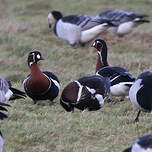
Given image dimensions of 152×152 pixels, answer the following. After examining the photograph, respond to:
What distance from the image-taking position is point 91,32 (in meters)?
14.4

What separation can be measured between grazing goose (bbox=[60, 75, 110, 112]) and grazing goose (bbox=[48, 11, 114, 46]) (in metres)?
5.99

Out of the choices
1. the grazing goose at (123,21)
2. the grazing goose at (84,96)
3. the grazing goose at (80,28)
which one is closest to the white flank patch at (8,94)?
the grazing goose at (84,96)

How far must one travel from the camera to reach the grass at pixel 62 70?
6602 mm

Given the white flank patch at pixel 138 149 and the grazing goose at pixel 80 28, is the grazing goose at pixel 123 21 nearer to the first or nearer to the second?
the grazing goose at pixel 80 28

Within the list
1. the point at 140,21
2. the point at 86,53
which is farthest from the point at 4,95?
the point at 140,21

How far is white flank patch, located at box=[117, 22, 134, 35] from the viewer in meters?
15.0

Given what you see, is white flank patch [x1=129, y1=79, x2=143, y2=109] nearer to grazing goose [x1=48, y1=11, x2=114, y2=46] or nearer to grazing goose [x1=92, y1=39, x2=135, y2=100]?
grazing goose [x1=92, y1=39, x2=135, y2=100]

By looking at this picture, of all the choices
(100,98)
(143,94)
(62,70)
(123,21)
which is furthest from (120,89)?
(123,21)

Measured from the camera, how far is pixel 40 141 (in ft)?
21.7

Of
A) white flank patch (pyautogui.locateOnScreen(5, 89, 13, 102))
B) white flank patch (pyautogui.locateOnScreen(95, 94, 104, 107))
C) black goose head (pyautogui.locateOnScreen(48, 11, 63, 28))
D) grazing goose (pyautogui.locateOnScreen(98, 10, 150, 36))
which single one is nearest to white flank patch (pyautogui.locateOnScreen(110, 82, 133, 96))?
white flank patch (pyautogui.locateOnScreen(95, 94, 104, 107))

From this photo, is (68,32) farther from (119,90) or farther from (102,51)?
(119,90)

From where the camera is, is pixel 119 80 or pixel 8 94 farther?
pixel 119 80

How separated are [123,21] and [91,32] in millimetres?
1450

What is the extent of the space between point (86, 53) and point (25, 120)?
6.09 meters
